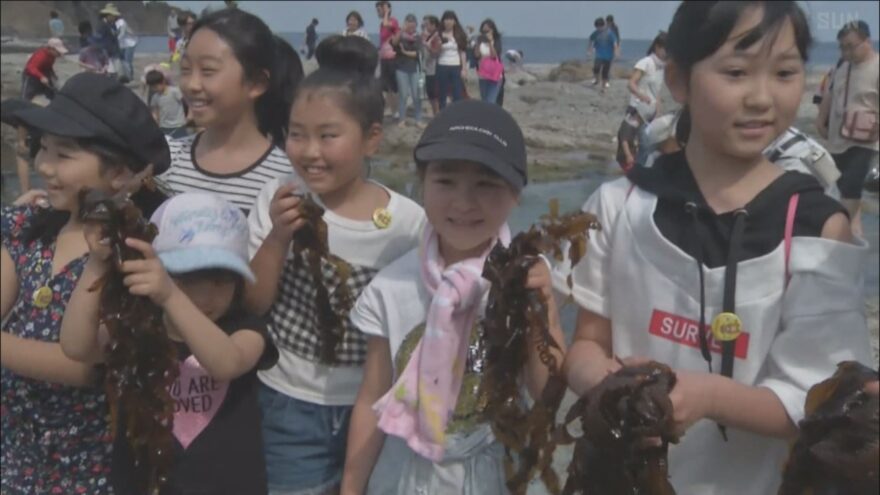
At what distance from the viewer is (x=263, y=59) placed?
2.88 meters

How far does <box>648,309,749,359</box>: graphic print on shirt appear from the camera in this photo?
6.07 feet

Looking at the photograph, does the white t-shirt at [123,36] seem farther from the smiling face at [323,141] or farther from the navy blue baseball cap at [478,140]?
the navy blue baseball cap at [478,140]

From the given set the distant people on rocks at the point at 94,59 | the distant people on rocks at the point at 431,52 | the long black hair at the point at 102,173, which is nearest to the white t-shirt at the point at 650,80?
the distant people on rocks at the point at 431,52

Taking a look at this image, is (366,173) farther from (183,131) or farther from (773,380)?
(773,380)

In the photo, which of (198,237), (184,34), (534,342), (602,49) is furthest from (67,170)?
(602,49)

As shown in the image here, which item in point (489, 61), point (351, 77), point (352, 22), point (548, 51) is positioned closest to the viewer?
point (351, 77)

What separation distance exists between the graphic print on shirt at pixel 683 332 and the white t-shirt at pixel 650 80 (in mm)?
8343

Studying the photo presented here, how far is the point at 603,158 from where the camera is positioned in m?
15.6

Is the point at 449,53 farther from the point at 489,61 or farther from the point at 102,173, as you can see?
the point at 102,173

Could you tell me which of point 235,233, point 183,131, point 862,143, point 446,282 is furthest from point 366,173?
point 862,143

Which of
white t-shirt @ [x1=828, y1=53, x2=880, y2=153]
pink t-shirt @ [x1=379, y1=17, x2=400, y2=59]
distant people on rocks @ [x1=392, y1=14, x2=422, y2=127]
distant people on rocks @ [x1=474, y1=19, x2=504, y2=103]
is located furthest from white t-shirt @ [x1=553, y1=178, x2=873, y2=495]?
pink t-shirt @ [x1=379, y1=17, x2=400, y2=59]

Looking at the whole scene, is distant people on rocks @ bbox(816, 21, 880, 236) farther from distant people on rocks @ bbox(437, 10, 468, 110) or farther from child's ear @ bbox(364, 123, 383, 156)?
distant people on rocks @ bbox(437, 10, 468, 110)

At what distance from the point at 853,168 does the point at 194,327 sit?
242 inches

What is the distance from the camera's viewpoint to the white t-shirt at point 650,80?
33.2ft
